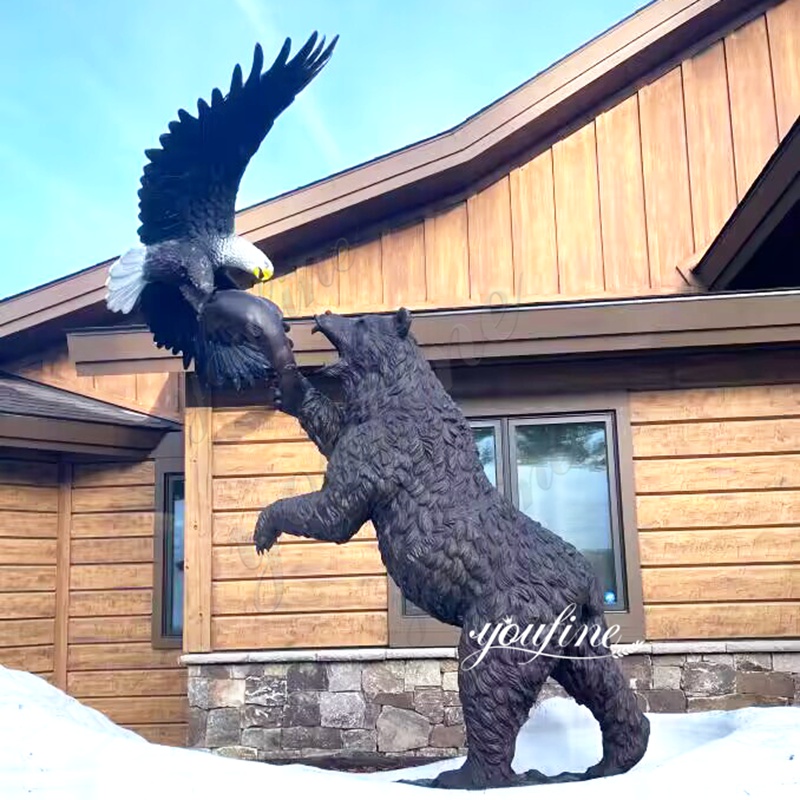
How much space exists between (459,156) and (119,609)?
3.79 m

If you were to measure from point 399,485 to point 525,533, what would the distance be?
1.00 feet

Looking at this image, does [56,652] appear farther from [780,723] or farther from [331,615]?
[780,723]

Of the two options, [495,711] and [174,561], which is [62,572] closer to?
[174,561]

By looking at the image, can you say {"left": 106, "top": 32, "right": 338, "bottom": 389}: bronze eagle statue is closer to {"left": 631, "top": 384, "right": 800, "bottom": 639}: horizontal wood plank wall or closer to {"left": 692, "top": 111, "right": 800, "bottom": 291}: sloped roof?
{"left": 692, "top": 111, "right": 800, "bottom": 291}: sloped roof

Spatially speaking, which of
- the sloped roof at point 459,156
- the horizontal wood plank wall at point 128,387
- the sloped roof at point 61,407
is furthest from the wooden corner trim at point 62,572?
the sloped roof at point 459,156

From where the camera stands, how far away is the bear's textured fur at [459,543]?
177 cm

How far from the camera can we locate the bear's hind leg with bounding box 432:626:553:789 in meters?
1.75

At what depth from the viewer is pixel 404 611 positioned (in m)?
4.67

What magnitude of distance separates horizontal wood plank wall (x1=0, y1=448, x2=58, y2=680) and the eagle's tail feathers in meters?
3.92

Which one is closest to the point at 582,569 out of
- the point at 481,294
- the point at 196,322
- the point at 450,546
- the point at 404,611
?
the point at 450,546

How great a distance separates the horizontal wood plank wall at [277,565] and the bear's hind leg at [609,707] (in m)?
2.90

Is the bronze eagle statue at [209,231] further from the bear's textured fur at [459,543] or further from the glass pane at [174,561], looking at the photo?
the glass pane at [174,561]

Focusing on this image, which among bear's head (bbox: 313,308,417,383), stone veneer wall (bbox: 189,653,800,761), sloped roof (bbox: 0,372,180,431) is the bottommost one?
stone veneer wall (bbox: 189,653,800,761)

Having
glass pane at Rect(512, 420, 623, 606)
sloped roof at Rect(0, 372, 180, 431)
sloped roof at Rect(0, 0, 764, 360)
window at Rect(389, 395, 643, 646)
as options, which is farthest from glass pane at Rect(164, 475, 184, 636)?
glass pane at Rect(512, 420, 623, 606)
